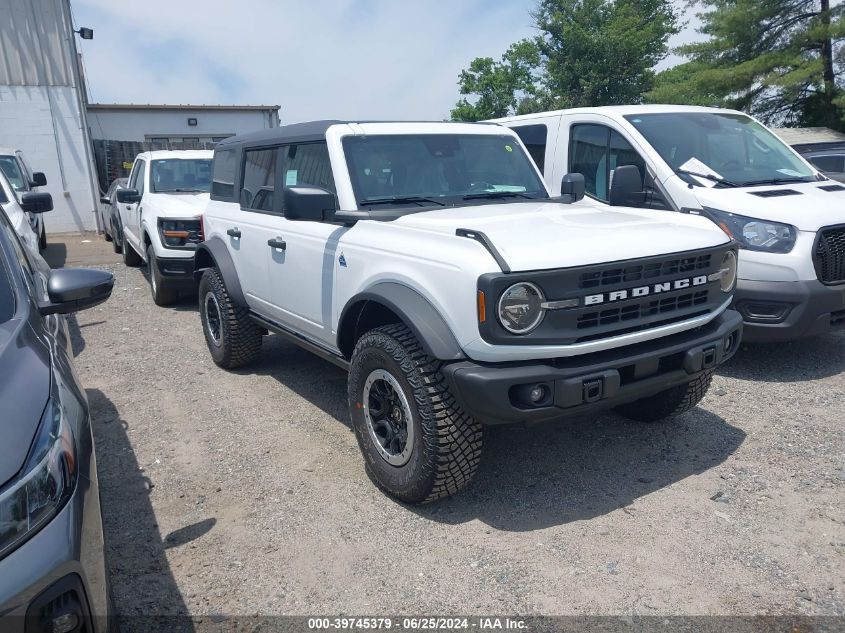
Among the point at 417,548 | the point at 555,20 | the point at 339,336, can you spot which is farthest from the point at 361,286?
the point at 555,20

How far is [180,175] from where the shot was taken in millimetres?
9102

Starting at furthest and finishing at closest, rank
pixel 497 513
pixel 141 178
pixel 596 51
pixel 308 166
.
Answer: pixel 596 51, pixel 141 178, pixel 308 166, pixel 497 513

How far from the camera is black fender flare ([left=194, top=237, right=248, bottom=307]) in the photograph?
5211mm

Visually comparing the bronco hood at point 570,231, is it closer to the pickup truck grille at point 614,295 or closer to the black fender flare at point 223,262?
the pickup truck grille at point 614,295

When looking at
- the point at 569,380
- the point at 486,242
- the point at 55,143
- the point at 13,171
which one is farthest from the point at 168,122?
the point at 569,380

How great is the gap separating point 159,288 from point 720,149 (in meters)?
6.26

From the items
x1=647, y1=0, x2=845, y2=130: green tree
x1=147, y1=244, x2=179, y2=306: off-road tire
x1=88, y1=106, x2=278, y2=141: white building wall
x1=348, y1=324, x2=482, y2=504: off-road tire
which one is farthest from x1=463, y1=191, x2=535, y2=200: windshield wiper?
x1=647, y1=0, x2=845, y2=130: green tree

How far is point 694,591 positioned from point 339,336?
86.1 inches

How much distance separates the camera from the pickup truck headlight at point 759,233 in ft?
16.0

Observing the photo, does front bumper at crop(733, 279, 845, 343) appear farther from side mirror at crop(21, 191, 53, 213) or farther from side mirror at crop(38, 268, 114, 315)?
side mirror at crop(21, 191, 53, 213)

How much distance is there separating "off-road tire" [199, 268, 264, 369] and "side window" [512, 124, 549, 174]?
10.5ft

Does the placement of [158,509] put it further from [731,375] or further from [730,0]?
[730,0]

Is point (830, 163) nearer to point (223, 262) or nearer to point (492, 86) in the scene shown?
point (223, 262)

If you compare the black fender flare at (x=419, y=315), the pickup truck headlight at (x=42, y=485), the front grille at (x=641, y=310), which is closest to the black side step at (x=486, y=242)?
the black fender flare at (x=419, y=315)
